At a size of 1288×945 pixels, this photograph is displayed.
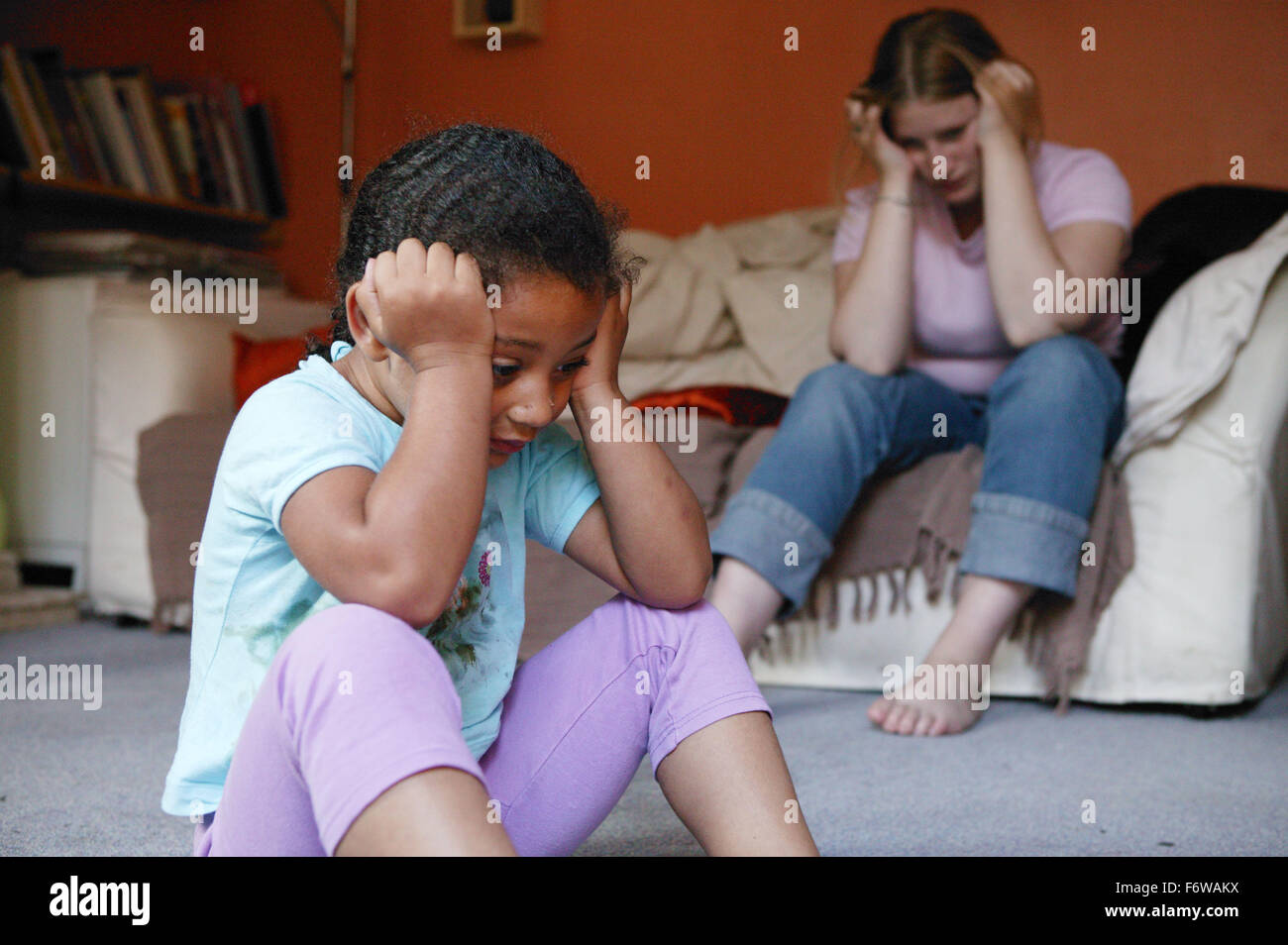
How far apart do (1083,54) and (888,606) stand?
1460mm

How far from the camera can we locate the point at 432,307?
1.96 ft

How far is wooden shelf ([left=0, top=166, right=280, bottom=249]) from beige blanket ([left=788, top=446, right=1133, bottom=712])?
1.79 m

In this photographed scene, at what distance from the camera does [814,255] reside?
2.26m

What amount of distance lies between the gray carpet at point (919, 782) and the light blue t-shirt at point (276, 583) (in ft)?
1.04

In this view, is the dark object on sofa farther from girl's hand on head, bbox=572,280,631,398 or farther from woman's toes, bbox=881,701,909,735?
girl's hand on head, bbox=572,280,631,398

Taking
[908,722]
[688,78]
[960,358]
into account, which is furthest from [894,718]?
[688,78]

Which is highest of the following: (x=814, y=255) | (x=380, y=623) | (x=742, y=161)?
(x=742, y=161)

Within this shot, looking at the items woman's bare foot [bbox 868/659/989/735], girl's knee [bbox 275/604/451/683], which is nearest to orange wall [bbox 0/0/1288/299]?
woman's bare foot [bbox 868/659/989/735]

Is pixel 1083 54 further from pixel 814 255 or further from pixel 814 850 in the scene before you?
pixel 814 850

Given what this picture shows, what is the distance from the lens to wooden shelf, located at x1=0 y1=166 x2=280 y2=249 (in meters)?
2.42

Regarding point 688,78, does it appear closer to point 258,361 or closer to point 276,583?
point 258,361

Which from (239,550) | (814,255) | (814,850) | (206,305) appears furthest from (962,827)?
(206,305)

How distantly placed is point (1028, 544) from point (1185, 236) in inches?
31.0
